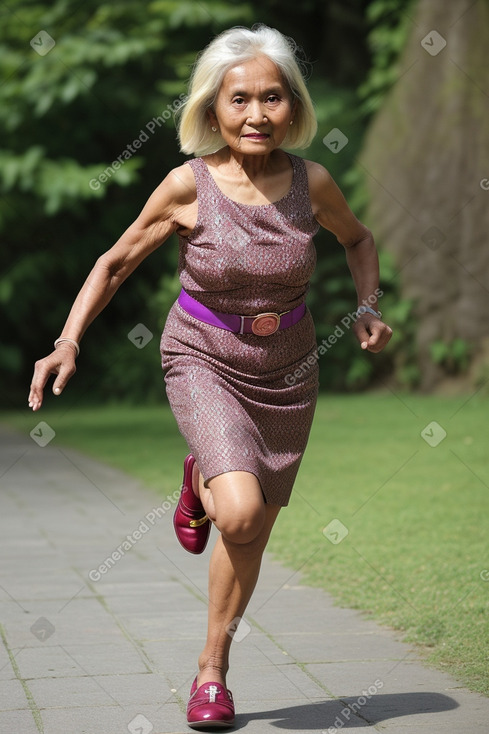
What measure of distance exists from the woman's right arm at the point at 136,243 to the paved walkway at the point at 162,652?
98cm

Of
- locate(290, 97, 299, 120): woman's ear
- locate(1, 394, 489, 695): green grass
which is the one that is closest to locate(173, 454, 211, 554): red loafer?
locate(1, 394, 489, 695): green grass

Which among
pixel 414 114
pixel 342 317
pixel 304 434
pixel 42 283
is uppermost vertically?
pixel 304 434

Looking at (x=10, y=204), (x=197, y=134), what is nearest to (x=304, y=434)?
(x=197, y=134)

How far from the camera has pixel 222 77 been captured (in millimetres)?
3250

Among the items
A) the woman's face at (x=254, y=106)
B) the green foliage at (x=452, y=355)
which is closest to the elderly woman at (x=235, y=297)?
the woman's face at (x=254, y=106)

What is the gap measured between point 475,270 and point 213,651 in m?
11.0

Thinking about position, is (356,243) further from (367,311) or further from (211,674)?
(211,674)

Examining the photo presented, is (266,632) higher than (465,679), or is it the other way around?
(465,679)

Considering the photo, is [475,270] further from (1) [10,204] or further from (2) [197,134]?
(2) [197,134]

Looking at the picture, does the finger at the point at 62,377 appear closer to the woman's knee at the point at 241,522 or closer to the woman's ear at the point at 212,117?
the woman's knee at the point at 241,522

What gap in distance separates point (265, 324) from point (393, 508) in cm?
371

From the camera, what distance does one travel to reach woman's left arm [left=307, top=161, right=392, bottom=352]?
3371 millimetres

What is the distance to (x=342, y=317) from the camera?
14836mm

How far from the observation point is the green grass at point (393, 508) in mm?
4445
